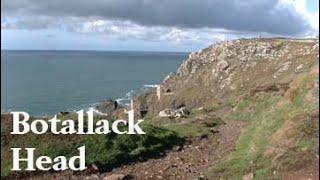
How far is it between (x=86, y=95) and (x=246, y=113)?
4396 inches

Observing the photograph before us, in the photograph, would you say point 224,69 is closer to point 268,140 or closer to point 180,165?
point 180,165

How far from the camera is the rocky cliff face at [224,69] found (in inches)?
3573

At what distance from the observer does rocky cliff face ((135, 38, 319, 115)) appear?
90.8m

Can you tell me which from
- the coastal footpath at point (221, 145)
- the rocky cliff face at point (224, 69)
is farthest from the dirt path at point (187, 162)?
the rocky cliff face at point (224, 69)

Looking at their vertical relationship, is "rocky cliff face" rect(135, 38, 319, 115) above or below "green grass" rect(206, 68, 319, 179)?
below

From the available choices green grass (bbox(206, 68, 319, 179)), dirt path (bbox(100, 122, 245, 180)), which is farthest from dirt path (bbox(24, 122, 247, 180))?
green grass (bbox(206, 68, 319, 179))

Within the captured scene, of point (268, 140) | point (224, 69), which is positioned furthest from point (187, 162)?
point (224, 69)

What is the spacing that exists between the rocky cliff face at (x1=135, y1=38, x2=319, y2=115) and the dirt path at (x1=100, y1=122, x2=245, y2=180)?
169 ft

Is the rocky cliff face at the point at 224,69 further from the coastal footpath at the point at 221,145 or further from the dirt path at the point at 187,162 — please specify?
the dirt path at the point at 187,162

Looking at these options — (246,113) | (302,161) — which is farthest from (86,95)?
(302,161)

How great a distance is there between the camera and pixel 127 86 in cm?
18638

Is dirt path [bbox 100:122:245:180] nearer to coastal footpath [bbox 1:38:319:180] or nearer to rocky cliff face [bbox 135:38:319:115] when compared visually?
coastal footpath [bbox 1:38:319:180]

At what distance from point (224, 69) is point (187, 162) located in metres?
75.4

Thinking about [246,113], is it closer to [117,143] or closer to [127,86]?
[117,143]
